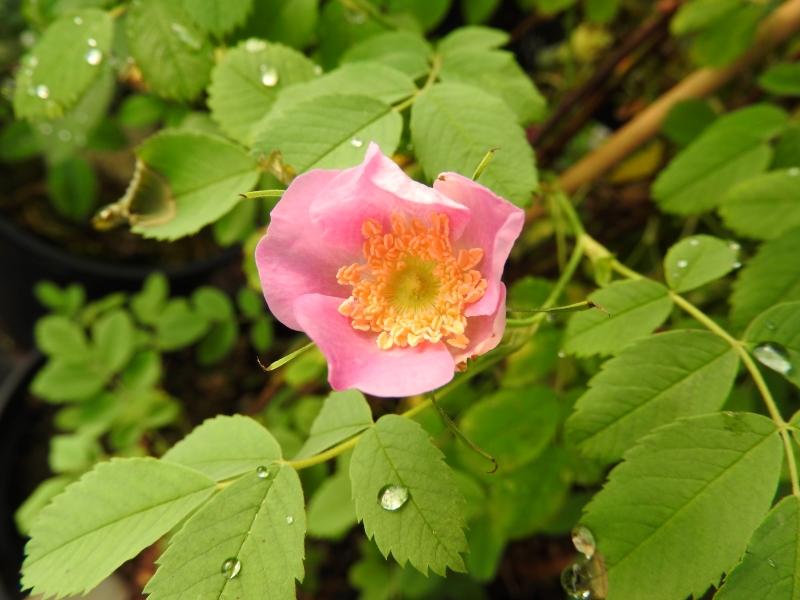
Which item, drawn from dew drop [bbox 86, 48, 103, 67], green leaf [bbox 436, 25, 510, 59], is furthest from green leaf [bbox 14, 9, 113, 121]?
green leaf [bbox 436, 25, 510, 59]

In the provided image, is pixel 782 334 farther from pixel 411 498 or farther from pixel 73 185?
pixel 73 185

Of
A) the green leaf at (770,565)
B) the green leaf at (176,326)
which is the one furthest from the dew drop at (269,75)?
the green leaf at (176,326)

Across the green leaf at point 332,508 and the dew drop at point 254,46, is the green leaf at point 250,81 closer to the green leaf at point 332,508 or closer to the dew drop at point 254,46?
the dew drop at point 254,46

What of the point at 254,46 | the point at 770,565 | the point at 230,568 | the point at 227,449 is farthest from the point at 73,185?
the point at 770,565

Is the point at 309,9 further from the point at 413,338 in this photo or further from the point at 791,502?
the point at 791,502

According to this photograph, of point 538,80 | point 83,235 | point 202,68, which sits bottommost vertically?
point 83,235

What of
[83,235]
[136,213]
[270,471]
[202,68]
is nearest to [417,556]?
[270,471]
